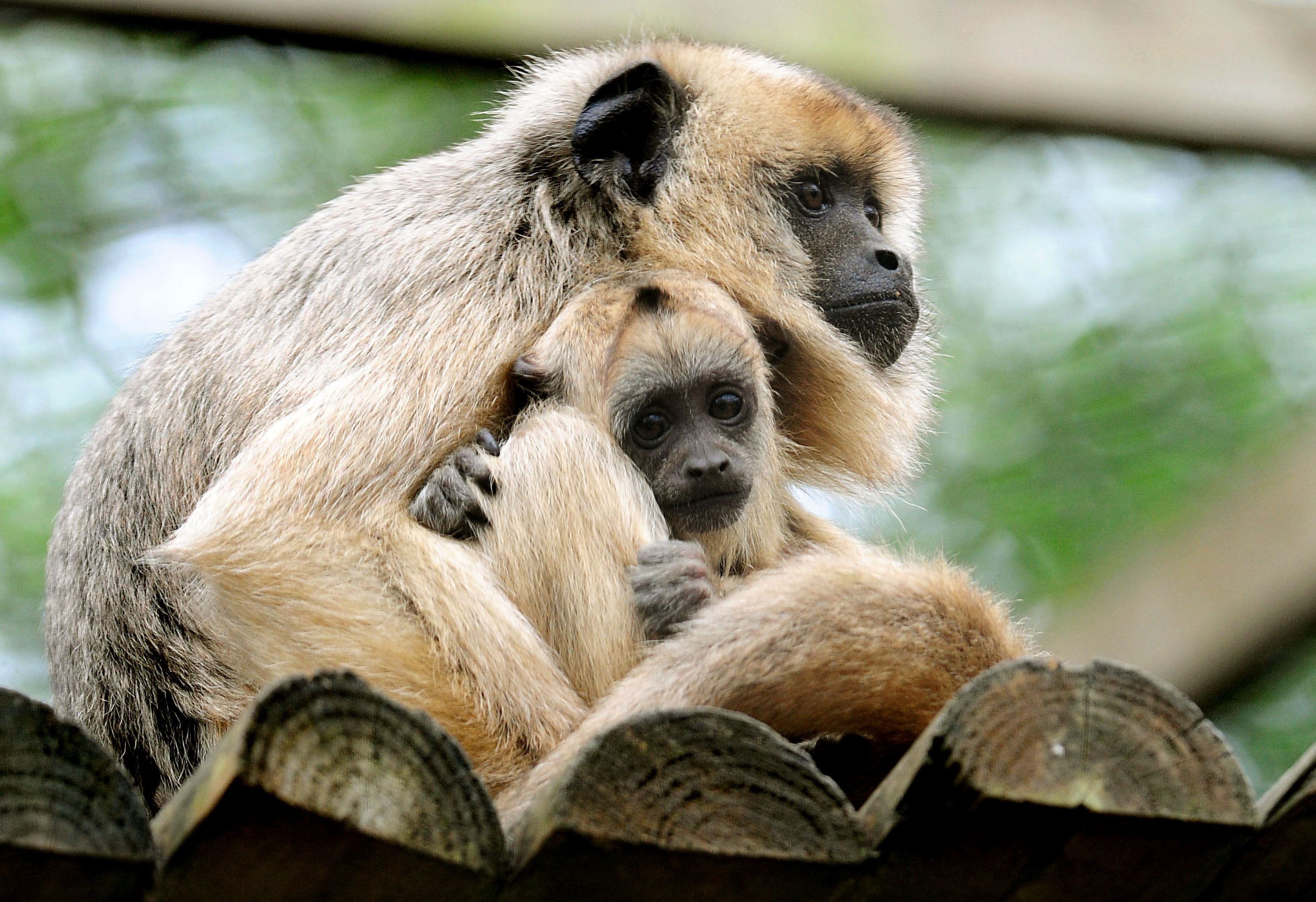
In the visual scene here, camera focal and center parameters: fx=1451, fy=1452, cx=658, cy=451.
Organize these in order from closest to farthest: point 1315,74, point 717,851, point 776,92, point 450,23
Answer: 1. point 717,851
2. point 776,92
3. point 450,23
4. point 1315,74

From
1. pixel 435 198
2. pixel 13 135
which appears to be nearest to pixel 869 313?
pixel 435 198

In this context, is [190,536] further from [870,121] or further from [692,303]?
[870,121]

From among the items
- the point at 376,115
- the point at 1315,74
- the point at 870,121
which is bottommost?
the point at 376,115

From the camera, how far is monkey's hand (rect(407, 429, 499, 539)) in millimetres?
2775

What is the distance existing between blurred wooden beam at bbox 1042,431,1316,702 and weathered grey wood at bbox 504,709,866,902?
3343 mm

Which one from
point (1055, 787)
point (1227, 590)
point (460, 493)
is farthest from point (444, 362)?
point (1227, 590)

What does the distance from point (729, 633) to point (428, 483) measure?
2.66 feet

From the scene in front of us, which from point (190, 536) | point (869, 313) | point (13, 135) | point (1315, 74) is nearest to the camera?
point (190, 536)

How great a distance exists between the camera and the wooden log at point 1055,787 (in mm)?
1833

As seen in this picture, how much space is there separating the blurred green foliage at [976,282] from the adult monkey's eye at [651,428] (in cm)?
392

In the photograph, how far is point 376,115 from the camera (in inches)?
289

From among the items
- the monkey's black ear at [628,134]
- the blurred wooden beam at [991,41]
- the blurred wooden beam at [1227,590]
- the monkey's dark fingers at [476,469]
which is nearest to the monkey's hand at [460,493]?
the monkey's dark fingers at [476,469]

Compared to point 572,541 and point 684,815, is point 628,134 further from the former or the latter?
point 684,815

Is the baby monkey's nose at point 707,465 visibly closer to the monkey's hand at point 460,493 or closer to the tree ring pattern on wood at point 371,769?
the monkey's hand at point 460,493
